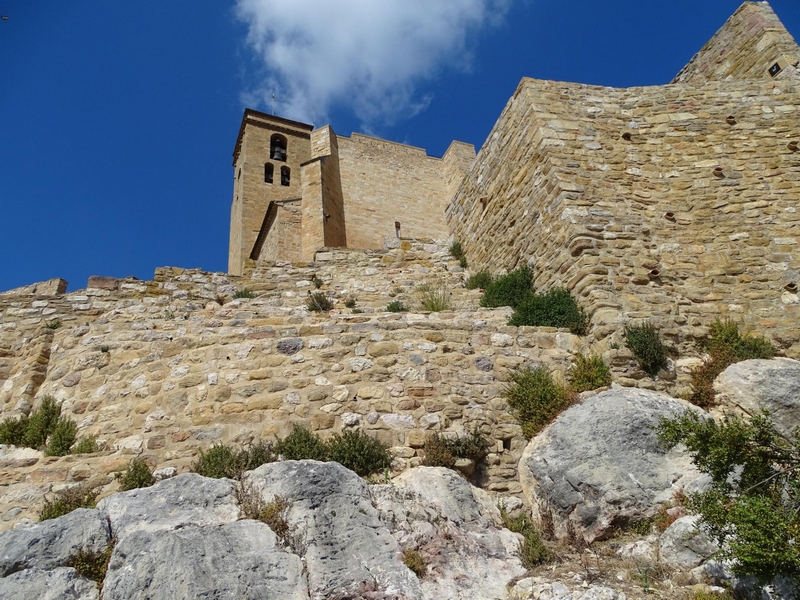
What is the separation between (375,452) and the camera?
6.55m

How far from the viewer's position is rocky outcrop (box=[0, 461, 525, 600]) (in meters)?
4.50

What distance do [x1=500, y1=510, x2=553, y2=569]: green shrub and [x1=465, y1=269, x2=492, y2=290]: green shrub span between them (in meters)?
5.77

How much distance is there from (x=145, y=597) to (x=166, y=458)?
2.62 metres

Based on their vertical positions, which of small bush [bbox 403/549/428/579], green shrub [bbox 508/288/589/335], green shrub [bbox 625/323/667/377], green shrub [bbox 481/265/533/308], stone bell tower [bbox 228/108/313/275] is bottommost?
small bush [bbox 403/549/428/579]

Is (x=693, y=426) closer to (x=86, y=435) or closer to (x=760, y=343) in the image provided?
(x=760, y=343)

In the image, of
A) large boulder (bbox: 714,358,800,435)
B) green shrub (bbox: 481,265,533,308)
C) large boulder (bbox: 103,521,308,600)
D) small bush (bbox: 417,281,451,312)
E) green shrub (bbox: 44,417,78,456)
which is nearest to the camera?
large boulder (bbox: 103,521,308,600)

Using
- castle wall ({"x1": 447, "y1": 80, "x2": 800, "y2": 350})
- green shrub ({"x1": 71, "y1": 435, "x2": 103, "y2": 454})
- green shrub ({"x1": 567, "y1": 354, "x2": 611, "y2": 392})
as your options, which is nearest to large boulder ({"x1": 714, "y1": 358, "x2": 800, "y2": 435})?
castle wall ({"x1": 447, "y1": 80, "x2": 800, "y2": 350})

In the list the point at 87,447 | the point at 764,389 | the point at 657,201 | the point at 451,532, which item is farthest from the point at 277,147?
the point at 451,532

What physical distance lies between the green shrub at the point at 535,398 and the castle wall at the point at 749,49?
27.0ft

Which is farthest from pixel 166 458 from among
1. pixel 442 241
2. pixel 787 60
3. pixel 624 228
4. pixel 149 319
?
pixel 787 60

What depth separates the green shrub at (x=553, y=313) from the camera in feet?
27.3

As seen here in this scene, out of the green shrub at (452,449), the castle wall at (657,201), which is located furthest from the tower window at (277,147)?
the green shrub at (452,449)

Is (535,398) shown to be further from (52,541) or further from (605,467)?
(52,541)

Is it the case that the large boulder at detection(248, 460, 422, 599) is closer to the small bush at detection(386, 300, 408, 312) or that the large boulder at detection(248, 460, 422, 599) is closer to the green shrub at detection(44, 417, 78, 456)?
the green shrub at detection(44, 417, 78, 456)
